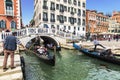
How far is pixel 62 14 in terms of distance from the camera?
37906mm

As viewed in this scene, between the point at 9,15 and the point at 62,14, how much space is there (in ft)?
45.7

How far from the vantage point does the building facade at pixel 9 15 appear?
84.1 ft

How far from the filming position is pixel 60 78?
35.4 ft

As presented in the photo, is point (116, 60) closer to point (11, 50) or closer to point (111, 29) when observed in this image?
point (11, 50)

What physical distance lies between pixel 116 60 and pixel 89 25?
35984 millimetres

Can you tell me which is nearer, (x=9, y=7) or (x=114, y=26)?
(x=9, y=7)

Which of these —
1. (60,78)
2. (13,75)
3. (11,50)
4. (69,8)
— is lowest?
(60,78)

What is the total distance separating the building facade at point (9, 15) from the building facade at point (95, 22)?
2529 cm

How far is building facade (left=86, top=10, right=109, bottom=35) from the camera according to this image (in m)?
49.6

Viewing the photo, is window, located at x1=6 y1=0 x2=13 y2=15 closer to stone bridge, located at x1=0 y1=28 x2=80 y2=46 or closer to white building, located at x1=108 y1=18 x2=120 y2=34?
stone bridge, located at x1=0 y1=28 x2=80 y2=46

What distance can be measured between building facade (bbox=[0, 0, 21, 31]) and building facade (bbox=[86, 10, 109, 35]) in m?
25.3

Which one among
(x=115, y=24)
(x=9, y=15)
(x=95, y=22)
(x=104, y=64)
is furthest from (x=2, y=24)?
(x=115, y=24)

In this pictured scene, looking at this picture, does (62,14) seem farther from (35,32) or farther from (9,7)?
(35,32)

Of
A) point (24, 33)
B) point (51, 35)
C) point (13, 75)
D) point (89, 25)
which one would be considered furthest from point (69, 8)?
point (13, 75)
